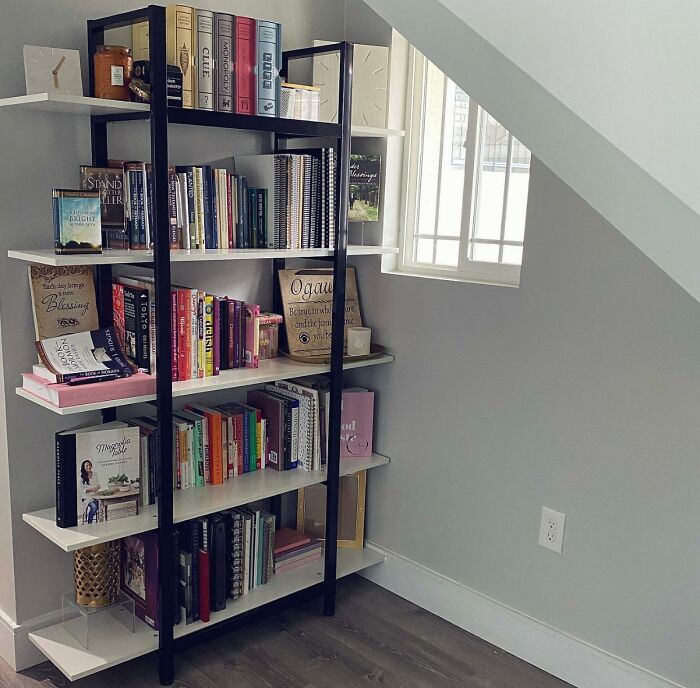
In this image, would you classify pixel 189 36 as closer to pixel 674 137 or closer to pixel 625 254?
pixel 625 254

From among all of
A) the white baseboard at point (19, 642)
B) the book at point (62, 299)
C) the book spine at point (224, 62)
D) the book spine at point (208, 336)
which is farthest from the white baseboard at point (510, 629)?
the book spine at point (224, 62)

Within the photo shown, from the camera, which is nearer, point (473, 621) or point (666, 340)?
point (666, 340)

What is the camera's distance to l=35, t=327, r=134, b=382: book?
6.91 ft

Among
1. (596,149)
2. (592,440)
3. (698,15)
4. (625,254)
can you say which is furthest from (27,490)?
(698,15)

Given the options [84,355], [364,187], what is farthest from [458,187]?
[84,355]

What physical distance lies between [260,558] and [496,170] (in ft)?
4.81

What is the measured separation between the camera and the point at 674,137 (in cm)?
79

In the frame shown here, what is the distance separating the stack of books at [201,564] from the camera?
91.9 inches

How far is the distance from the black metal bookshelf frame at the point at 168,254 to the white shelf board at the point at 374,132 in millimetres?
88

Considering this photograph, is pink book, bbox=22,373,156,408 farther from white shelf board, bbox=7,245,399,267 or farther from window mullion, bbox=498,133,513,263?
window mullion, bbox=498,133,513,263

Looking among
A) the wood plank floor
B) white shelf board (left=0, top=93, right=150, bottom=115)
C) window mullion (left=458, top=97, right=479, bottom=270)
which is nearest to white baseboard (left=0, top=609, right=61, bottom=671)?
the wood plank floor

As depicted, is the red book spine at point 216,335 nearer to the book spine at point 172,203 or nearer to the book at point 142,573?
the book spine at point 172,203

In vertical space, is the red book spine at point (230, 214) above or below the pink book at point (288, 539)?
above

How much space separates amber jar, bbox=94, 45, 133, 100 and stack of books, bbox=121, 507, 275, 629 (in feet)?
3.99
